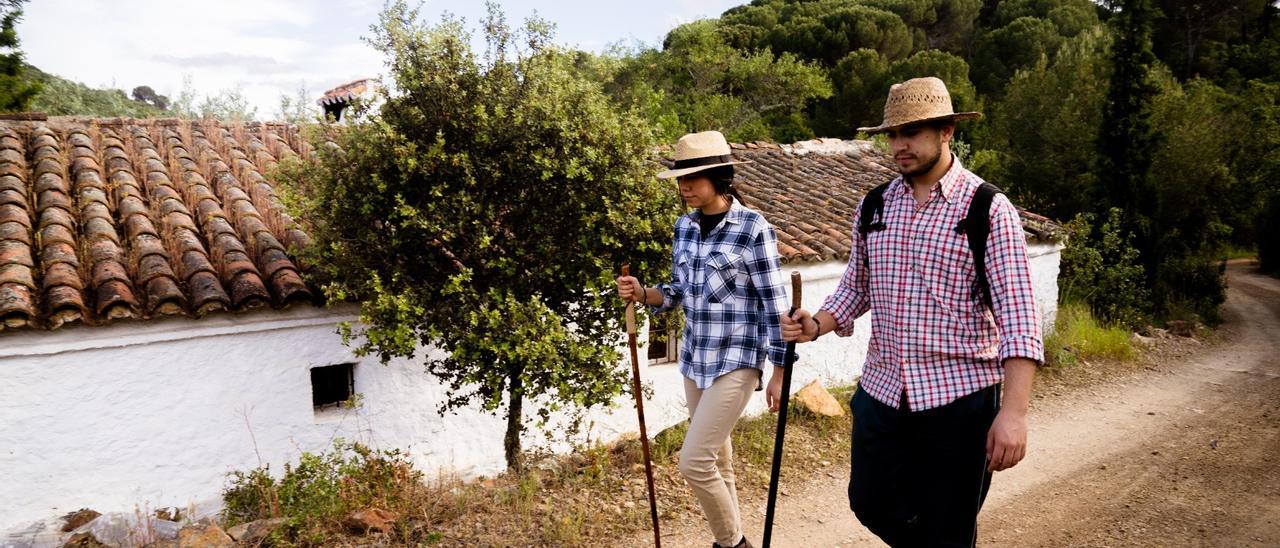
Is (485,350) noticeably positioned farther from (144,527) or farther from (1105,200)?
(1105,200)

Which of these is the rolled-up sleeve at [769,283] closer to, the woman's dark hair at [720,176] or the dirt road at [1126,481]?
the woman's dark hair at [720,176]

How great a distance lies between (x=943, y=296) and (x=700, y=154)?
156cm

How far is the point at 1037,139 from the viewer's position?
20609 mm

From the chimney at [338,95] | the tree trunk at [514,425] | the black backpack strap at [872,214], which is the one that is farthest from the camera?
the chimney at [338,95]

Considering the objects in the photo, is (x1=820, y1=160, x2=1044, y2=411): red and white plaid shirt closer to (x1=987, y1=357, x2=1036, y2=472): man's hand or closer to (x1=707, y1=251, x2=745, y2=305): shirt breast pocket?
(x1=987, y1=357, x2=1036, y2=472): man's hand

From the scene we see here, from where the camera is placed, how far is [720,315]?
4066 mm

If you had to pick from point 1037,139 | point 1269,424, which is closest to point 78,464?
point 1269,424

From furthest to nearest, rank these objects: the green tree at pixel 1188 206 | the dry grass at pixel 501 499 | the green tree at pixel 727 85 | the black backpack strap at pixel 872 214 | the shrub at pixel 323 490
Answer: the green tree at pixel 727 85, the green tree at pixel 1188 206, the shrub at pixel 323 490, the dry grass at pixel 501 499, the black backpack strap at pixel 872 214

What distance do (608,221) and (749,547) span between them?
2.43 metres

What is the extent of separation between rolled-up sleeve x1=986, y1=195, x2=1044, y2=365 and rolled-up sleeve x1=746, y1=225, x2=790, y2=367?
1.22 meters

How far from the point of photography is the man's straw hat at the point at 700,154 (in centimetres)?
415

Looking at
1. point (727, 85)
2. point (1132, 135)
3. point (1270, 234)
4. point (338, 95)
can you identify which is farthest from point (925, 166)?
point (727, 85)

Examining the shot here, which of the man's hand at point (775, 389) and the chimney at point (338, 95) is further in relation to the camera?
the chimney at point (338, 95)

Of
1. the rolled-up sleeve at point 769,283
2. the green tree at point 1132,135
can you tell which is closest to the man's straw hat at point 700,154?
the rolled-up sleeve at point 769,283
